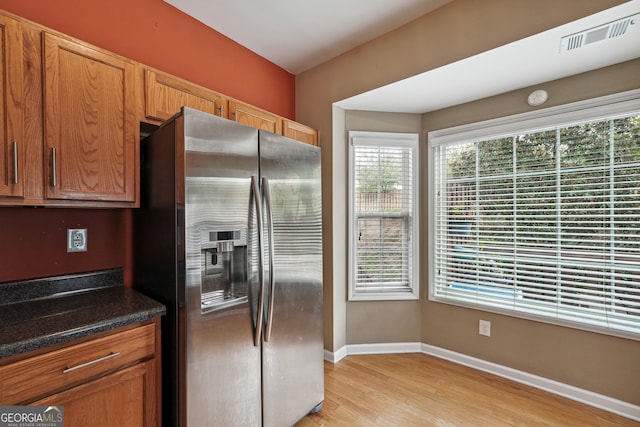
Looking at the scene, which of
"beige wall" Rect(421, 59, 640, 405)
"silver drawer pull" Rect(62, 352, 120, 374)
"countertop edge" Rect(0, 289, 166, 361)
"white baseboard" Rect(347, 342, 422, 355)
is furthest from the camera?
"white baseboard" Rect(347, 342, 422, 355)

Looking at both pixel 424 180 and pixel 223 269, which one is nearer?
pixel 223 269

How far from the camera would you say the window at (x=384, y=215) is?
9.24 feet

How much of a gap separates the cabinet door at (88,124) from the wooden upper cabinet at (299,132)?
1129mm

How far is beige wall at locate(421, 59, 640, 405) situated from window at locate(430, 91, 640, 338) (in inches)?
3.6

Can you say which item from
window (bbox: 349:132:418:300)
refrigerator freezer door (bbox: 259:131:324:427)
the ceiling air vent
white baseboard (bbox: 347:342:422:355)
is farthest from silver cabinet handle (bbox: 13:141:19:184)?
the ceiling air vent

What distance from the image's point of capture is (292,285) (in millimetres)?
1738

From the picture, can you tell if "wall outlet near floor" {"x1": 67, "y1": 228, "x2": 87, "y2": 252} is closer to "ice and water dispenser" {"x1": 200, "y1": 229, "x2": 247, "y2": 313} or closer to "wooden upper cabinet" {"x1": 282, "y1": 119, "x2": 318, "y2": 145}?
"ice and water dispenser" {"x1": 200, "y1": 229, "x2": 247, "y2": 313}

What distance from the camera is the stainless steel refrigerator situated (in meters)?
1.29

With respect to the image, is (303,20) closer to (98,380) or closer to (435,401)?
(98,380)

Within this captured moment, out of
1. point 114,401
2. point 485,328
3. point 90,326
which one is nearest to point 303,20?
point 90,326

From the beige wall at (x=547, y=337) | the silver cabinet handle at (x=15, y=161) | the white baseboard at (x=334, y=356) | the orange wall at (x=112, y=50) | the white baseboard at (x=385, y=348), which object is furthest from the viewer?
the white baseboard at (x=385, y=348)

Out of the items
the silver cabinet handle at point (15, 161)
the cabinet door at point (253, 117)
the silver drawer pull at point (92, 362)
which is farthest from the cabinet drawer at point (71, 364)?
the cabinet door at point (253, 117)

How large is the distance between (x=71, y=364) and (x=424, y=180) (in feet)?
9.12

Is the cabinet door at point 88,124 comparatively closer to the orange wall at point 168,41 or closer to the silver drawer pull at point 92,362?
the orange wall at point 168,41
